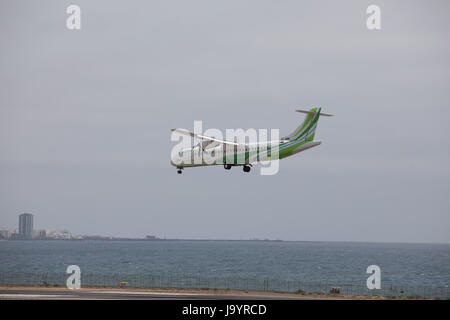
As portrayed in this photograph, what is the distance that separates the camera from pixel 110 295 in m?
70.4

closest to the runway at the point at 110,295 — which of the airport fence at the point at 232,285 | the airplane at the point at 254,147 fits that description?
the airport fence at the point at 232,285

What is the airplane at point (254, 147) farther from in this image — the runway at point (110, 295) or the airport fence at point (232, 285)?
the airport fence at point (232, 285)

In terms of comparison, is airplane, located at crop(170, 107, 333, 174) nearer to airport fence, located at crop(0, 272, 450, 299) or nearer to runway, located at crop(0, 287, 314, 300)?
runway, located at crop(0, 287, 314, 300)

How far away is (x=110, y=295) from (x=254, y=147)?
23.7m

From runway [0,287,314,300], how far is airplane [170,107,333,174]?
14.7 m

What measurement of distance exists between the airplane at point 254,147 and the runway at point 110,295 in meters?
14.7

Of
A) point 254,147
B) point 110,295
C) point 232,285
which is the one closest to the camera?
point 254,147

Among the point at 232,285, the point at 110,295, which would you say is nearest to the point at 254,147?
the point at 110,295

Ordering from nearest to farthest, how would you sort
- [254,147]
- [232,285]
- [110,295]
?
[254,147] < [110,295] < [232,285]

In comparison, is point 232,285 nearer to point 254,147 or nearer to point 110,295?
point 110,295
